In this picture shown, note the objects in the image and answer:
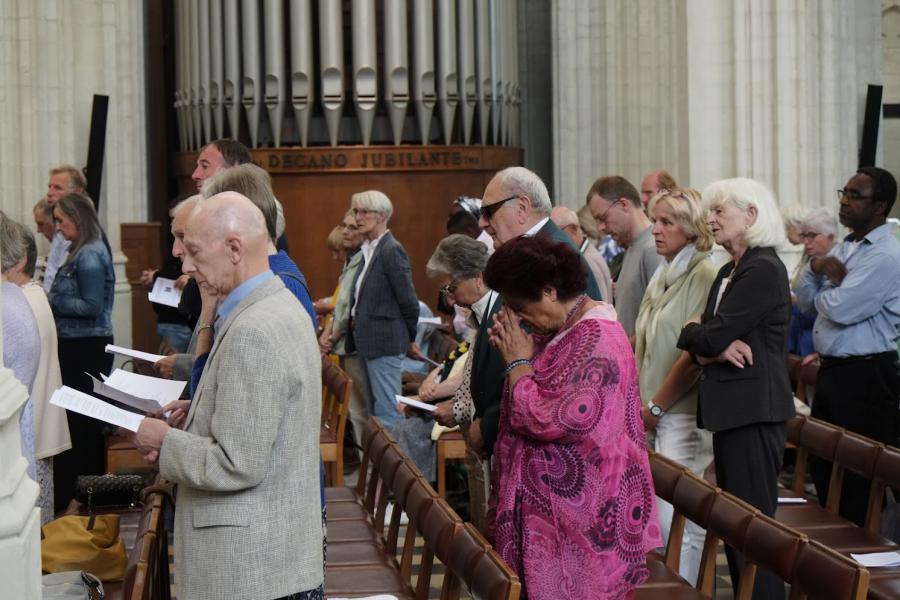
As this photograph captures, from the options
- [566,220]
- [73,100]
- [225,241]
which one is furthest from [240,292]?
[73,100]

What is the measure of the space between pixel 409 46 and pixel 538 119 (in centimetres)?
199

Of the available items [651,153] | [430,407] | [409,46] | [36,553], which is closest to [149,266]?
[409,46]

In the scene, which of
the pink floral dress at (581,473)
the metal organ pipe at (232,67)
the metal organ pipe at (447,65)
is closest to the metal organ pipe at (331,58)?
the metal organ pipe at (232,67)

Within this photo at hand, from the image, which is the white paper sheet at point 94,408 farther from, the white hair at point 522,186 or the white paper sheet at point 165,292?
the white paper sheet at point 165,292

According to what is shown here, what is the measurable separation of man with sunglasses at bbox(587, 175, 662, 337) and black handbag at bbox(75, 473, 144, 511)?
2331 mm

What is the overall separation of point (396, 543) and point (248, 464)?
2.02 metres

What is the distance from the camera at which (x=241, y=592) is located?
10.1 feet

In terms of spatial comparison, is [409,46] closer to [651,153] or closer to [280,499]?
[651,153]

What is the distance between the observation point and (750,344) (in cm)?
495

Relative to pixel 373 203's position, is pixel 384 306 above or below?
below

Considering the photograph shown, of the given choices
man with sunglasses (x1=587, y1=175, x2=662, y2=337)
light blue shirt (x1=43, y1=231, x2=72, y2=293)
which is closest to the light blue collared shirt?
man with sunglasses (x1=587, y1=175, x2=662, y2=337)

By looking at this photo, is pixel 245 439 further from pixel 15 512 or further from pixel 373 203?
pixel 373 203

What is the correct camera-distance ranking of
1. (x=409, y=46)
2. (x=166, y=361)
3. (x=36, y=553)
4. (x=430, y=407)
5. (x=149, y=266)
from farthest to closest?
(x=409, y=46)
(x=149, y=266)
(x=430, y=407)
(x=166, y=361)
(x=36, y=553)

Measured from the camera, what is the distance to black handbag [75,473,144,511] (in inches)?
224
